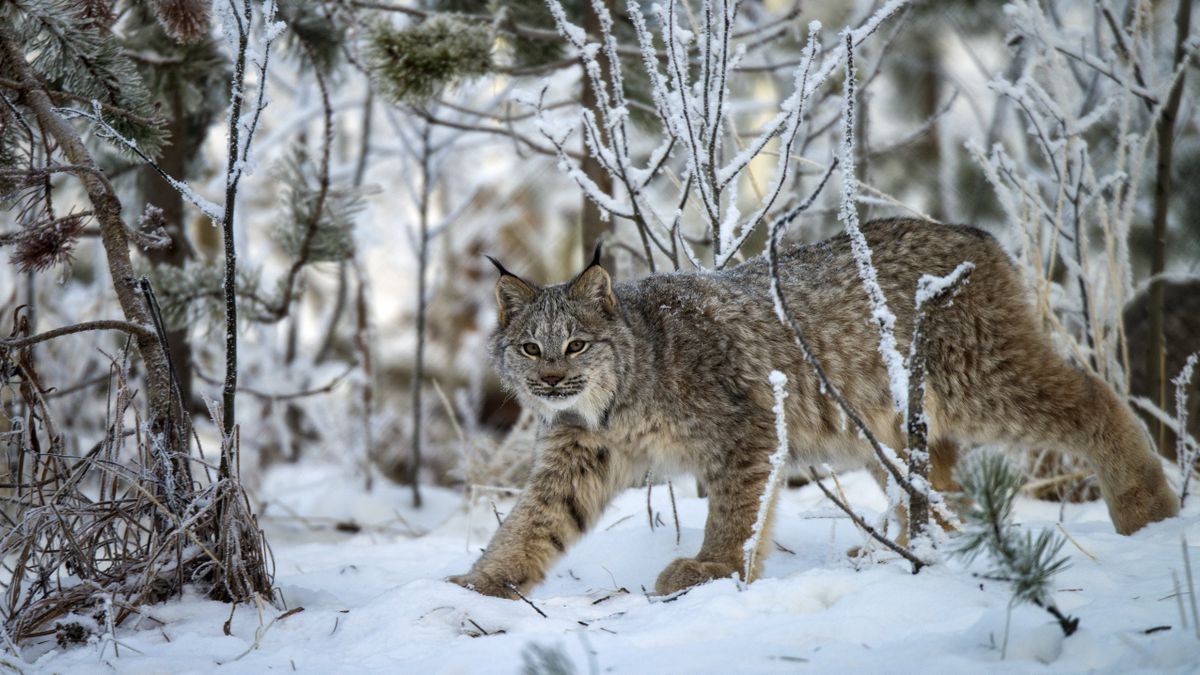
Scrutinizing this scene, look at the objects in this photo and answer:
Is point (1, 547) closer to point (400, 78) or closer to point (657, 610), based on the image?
point (657, 610)

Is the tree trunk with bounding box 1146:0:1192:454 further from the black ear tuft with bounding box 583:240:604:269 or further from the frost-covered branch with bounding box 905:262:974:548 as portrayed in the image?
the black ear tuft with bounding box 583:240:604:269

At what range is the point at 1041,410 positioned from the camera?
3.52 meters

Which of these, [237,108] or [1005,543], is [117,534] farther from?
[1005,543]

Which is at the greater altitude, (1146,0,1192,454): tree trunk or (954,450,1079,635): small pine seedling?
(1146,0,1192,454): tree trunk

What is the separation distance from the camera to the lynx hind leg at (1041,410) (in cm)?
348

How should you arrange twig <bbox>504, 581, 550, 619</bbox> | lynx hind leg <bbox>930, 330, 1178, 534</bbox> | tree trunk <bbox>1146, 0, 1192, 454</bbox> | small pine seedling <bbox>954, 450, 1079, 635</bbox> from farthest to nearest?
Result: tree trunk <bbox>1146, 0, 1192, 454</bbox>
lynx hind leg <bbox>930, 330, 1178, 534</bbox>
twig <bbox>504, 581, 550, 619</bbox>
small pine seedling <bbox>954, 450, 1079, 635</bbox>

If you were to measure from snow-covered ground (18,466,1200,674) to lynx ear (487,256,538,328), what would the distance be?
3.24 feet

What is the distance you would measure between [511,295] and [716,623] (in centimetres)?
178

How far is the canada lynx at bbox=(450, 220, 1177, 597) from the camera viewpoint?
3369 millimetres

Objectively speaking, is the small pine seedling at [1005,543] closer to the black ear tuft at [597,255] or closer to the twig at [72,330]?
the black ear tuft at [597,255]

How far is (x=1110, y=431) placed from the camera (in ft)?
11.5

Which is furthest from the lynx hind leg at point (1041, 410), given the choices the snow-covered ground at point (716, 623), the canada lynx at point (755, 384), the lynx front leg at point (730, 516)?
the lynx front leg at point (730, 516)

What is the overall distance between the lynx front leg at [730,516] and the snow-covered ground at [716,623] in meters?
0.18

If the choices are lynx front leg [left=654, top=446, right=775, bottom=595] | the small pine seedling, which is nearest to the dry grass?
lynx front leg [left=654, top=446, right=775, bottom=595]
